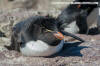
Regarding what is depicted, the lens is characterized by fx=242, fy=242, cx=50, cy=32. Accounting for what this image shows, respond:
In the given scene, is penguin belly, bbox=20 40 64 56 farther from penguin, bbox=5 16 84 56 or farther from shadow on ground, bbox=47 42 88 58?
shadow on ground, bbox=47 42 88 58

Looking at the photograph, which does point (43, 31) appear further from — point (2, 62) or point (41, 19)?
point (2, 62)

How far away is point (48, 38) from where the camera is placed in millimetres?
2109

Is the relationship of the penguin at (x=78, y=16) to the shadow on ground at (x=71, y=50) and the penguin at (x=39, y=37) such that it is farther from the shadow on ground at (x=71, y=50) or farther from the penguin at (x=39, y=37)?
the penguin at (x=39, y=37)

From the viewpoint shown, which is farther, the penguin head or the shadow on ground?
the shadow on ground

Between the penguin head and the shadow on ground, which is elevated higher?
the penguin head

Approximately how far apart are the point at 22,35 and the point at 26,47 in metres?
0.12

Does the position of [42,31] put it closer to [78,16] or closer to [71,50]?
[71,50]

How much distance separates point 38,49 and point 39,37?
0.11 meters

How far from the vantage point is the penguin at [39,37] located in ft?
6.93

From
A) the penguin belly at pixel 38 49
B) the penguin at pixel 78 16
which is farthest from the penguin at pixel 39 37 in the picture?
the penguin at pixel 78 16

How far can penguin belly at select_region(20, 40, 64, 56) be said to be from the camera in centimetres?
214

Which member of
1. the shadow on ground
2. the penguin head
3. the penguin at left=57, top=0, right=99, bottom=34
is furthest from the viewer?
the penguin at left=57, top=0, right=99, bottom=34

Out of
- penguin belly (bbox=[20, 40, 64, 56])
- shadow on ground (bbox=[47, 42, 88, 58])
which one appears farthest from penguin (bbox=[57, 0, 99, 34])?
penguin belly (bbox=[20, 40, 64, 56])

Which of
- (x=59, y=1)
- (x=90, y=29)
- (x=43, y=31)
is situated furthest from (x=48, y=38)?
(x=59, y=1)
